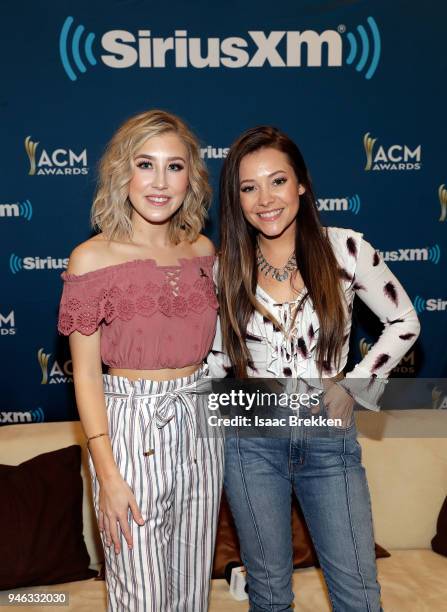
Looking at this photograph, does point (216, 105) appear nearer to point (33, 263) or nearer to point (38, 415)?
point (33, 263)

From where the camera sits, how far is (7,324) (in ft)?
11.1

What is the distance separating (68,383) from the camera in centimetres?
346

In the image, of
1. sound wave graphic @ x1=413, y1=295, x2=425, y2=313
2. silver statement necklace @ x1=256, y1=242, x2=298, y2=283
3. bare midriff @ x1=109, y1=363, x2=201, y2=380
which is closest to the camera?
bare midriff @ x1=109, y1=363, x2=201, y2=380

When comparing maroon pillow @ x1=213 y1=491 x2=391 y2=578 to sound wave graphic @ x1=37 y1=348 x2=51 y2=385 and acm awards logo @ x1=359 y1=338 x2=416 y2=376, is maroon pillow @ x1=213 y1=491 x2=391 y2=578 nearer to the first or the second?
acm awards logo @ x1=359 y1=338 x2=416 y2=376

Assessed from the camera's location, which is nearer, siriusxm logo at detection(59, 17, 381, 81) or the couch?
the couch

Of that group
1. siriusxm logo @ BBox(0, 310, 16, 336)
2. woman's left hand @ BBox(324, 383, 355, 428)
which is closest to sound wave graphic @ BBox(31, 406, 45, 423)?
siriusxm logo @ BBox(0, 310, 16, 336)

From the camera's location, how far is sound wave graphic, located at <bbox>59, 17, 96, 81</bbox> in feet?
10.2

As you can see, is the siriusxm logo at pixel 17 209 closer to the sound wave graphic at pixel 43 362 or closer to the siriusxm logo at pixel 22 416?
the sound wave graphic at pixel 43 362

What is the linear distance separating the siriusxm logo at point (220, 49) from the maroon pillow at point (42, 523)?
1.76 metres

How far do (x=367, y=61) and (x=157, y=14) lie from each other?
987mm

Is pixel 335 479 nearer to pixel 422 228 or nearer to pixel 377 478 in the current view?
pixel 377 478

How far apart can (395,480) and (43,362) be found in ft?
5.80

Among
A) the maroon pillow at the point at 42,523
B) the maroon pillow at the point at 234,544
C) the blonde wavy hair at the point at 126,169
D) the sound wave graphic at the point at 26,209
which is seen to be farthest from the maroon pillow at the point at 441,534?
the sound wave graphic at the point at 26,209

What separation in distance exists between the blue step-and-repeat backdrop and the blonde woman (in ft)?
4.27
